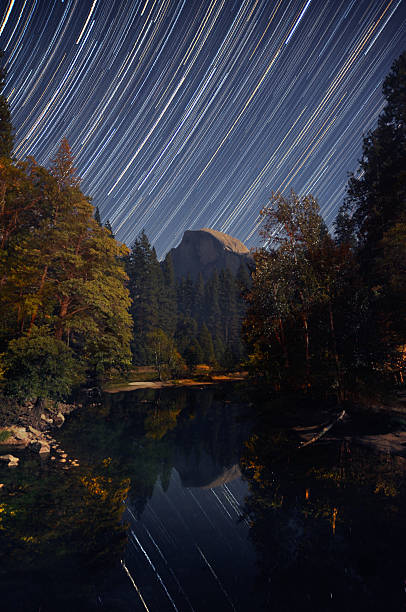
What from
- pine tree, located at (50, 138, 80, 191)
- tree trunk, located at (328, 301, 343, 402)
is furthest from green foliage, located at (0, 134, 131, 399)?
tree trunk, located at (328, 301, 343, 402)

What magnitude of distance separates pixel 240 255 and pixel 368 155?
110 metres

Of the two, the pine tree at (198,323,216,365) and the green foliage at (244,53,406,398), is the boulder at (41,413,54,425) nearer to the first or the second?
the green foliage at (244,53,406,398)

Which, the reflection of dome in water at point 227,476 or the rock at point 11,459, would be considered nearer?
the reflection of dome in water at point 227,476

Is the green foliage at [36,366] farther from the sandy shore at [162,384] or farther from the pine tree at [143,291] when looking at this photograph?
the pine tree at [143,291]

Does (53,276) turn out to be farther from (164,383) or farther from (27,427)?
(164,383)

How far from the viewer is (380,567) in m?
6.42

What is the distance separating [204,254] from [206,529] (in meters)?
134

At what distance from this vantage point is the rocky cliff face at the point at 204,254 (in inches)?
5413

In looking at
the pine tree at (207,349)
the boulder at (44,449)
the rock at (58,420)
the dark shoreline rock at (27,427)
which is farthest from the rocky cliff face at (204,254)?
the boulder at (44,449)

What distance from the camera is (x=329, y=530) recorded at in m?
7.79

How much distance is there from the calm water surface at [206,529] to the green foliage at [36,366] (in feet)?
12.2

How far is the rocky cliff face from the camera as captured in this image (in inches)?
5413

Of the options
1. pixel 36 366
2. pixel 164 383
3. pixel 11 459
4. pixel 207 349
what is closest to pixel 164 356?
pixel 164 383

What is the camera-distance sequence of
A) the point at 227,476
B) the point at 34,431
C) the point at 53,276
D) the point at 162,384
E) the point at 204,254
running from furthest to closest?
1. the point at 204,254
2. the point at 162,384
3. the point at 53,276
4. the point at 34,431
5. the point at 227,476
